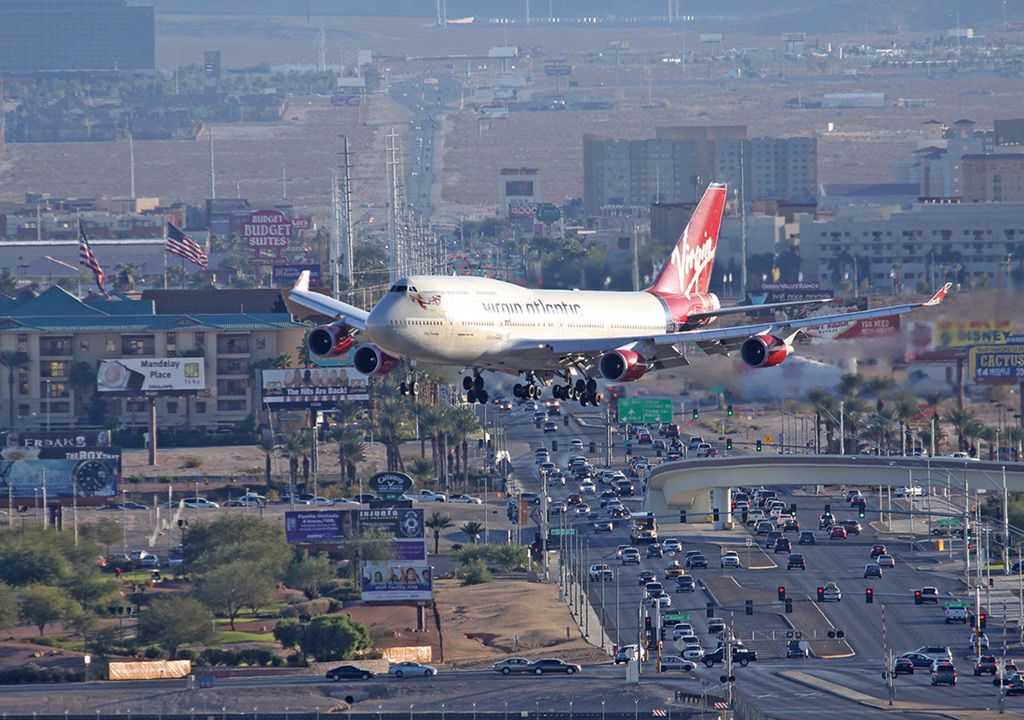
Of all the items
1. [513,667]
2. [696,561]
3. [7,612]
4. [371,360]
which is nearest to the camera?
[371,360]

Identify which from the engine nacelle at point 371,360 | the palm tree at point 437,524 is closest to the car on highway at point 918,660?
the engine nacelle at point 371,360

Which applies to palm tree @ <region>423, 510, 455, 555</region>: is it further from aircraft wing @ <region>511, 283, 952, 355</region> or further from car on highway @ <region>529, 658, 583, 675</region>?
aircraft wing @ <region>511, 283, 952, 355</region>

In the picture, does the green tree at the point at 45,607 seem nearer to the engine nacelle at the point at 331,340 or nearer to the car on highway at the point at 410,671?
the car on highway at the point at 410,671

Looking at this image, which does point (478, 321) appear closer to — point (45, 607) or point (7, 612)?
point (45, 607)

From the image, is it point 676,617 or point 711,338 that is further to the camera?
point 676,617

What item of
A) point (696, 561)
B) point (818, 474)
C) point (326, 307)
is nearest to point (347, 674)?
point (326, 307)

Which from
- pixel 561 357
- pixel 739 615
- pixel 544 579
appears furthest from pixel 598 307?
pixel 544 579
